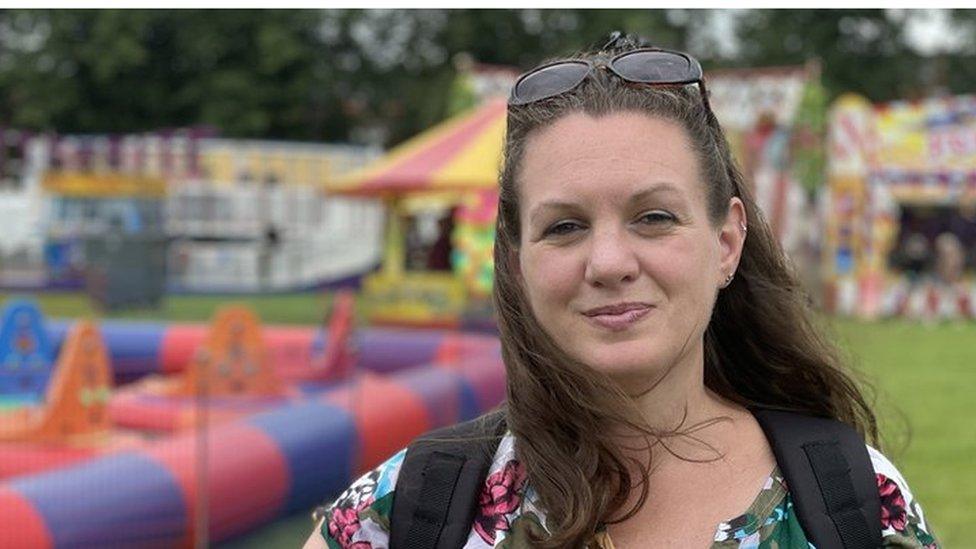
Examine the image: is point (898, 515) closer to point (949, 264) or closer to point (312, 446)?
point (312, 446)

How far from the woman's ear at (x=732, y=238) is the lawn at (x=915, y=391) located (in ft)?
1.62

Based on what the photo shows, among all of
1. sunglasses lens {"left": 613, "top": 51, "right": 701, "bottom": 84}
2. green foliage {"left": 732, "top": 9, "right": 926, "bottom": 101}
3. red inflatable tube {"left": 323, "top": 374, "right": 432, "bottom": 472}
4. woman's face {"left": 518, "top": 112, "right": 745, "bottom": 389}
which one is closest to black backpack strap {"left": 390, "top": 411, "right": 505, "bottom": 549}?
woman's face {"left": 518, "top": 112, "right": 745, "bottom": 389}

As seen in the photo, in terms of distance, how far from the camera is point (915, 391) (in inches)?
451

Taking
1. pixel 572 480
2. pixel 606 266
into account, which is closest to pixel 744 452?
pixel 572 480

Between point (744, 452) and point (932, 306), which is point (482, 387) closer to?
point (744, 452)

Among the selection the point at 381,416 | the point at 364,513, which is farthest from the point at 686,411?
the point at 381,416

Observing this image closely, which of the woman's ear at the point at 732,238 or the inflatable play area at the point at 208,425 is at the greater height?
the woman's ear at the point at 732,238

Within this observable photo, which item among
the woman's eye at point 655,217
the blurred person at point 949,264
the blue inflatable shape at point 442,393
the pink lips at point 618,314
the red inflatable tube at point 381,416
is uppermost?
the woman's eye at point 655,217

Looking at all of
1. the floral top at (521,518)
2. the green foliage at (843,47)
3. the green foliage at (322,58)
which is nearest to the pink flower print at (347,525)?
the floral top at (521,518)

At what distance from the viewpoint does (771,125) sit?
872 inches

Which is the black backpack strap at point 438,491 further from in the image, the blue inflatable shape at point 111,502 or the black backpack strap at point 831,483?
the blue inflatable shape at point 111,502

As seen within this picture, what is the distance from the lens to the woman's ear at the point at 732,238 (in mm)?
1733

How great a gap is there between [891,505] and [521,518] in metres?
0.47

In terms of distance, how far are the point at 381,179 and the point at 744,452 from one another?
14.3 meters
